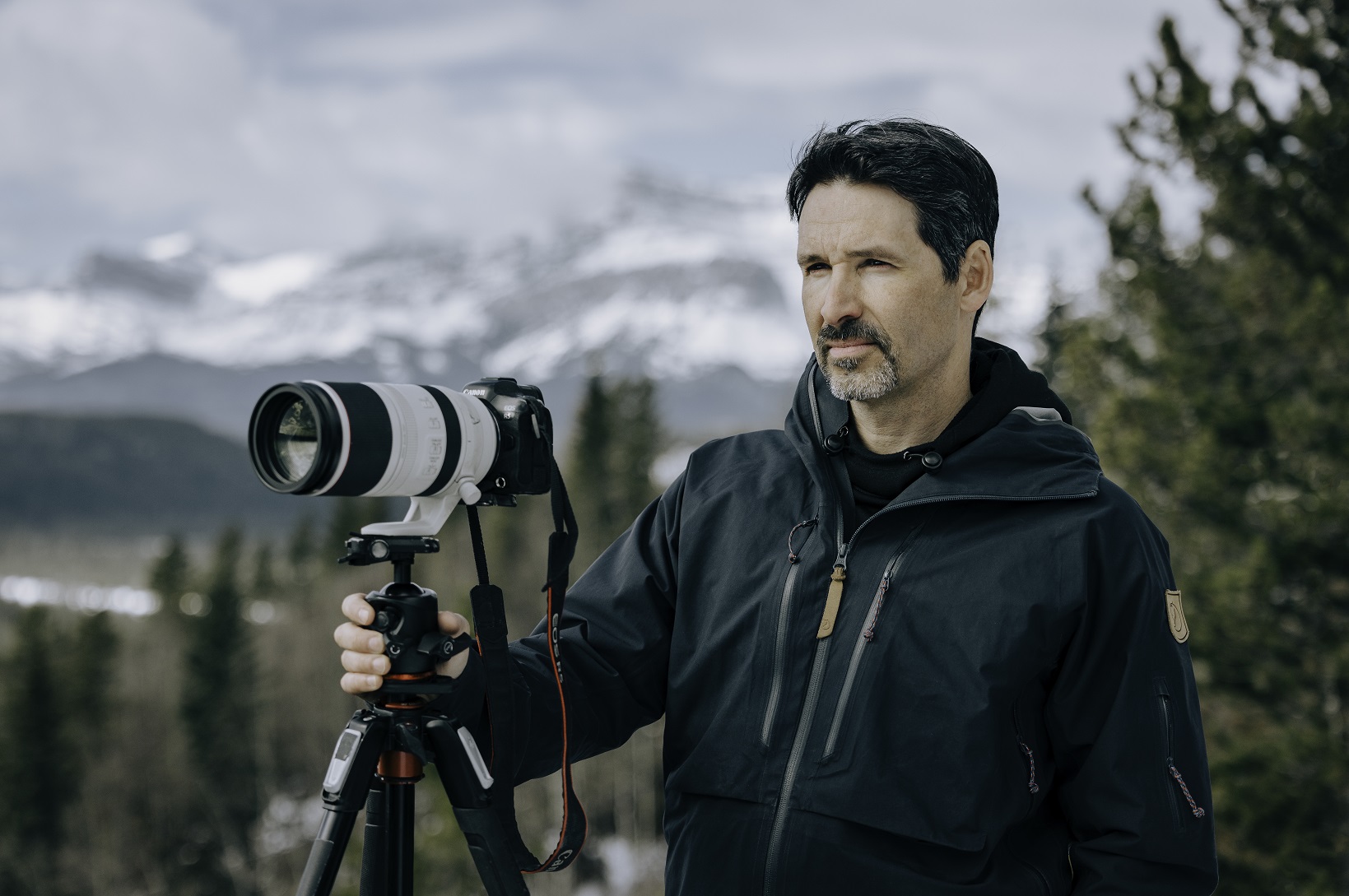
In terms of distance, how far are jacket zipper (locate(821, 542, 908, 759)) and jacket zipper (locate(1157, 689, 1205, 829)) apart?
21.6 inches

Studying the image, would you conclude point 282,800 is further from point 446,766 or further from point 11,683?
point 446,766

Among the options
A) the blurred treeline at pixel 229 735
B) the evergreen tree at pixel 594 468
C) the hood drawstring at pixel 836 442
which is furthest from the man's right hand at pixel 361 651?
the evergreen tree at pixel 594 468

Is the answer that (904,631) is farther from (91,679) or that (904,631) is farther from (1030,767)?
(91,679)

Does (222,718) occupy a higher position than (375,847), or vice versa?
(375,847)

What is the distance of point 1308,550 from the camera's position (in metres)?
12.1

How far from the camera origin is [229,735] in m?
42.3

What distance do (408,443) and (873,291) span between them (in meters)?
1.01

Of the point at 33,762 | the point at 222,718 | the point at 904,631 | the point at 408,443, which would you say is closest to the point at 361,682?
the point at 408,443

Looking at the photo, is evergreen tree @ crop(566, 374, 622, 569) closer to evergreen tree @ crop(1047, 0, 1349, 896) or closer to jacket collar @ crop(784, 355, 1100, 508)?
evergreen tree @ crop(1047, 0, 1349, 896)

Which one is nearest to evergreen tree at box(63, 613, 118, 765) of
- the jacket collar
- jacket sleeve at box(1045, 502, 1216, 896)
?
the jacket collar

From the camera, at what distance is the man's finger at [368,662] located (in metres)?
2.12

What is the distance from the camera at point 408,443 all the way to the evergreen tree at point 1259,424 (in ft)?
35.6

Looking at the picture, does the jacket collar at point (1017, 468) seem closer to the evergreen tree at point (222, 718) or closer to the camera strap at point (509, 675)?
the camera strap at point (509, 675)

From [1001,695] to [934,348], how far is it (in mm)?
746
